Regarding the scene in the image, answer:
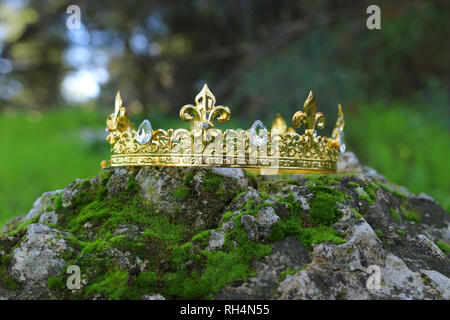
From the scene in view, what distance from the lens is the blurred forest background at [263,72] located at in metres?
6.62

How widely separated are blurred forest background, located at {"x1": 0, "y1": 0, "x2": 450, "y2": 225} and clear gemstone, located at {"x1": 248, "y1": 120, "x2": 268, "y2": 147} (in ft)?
11.9

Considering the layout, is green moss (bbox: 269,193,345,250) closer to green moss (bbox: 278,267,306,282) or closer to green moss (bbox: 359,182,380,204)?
green moss (bbox: 278,267,306,282)

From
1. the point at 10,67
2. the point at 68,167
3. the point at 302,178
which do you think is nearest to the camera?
the point at 302,178

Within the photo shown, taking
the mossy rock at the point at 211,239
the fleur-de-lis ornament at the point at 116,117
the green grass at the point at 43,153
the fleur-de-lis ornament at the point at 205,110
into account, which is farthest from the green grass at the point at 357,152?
the fleur-de-lis ornament at the point at 205,110

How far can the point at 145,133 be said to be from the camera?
115 inches

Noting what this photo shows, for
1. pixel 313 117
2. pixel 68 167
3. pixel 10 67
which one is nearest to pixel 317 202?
pixel 313 117

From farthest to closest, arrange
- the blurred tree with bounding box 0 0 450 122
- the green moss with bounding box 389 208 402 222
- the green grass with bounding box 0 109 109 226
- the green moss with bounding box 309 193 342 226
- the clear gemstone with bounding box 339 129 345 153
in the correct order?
the blurred tree with bounding box 0 0 450 122 < the green grass with bounding box 0 109 109 226 < the clear gemstone with bounding box 339 129 345 153 < the green moss with bounding box 389 208 402 222 < the green moss with bounding box 309 193 342 226

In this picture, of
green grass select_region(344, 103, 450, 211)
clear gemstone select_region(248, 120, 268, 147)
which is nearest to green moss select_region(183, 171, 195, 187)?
clear gemstone select_region(248, 120, 268, 147)

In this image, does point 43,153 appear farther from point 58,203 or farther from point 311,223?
point 311,223

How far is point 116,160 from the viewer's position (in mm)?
3029

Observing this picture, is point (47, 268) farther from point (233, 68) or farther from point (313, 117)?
point (233, 68)

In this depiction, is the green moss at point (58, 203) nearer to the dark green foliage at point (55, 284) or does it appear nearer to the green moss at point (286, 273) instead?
the dark green foliage at point (55, 284)

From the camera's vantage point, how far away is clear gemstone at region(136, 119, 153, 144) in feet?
9.50
